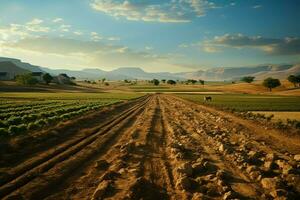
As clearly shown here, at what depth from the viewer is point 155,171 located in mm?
12055

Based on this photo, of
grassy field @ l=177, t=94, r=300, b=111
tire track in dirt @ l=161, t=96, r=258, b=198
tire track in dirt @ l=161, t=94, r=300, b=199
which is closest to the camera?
tire track in dirt @ l=161, t=96, r=258, b=198

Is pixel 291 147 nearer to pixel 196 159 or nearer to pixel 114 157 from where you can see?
pixel 196 159

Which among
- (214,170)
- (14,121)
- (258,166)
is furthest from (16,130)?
(258,166)

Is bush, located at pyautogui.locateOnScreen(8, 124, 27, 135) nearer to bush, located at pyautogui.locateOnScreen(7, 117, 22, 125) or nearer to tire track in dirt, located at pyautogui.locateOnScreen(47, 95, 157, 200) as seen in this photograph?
bush, located at pyautogui.locateOnScreen(7, 117, 22, 125)

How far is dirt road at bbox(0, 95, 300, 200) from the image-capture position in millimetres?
9602

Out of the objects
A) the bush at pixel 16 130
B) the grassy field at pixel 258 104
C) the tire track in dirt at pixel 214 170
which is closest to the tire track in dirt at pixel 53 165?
the bush at pixel 16 130

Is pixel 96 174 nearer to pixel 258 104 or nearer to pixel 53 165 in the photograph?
pixel 53 165

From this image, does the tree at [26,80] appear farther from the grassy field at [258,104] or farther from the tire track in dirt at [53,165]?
the tire track in dirt at [53,165]

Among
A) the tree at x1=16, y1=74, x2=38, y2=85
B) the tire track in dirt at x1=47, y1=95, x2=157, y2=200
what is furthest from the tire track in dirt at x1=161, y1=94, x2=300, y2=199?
the tree at x1=16, y1=74, x2=38, y2=85

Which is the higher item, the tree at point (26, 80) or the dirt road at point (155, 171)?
the tree at point (26, 80)

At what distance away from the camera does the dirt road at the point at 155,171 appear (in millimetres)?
9602

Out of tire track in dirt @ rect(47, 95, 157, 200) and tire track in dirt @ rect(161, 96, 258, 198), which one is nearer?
tire track in dirt @ rect(47, 95, 157, 200)

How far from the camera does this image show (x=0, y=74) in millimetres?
188500

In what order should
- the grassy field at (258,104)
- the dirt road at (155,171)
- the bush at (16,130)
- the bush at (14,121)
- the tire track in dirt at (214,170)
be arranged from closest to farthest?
the dirt road at (155,171), the tire track in dirt at (214,170), the bush at (16,130), the bush at (14,121), the grassy field at (258,104)
